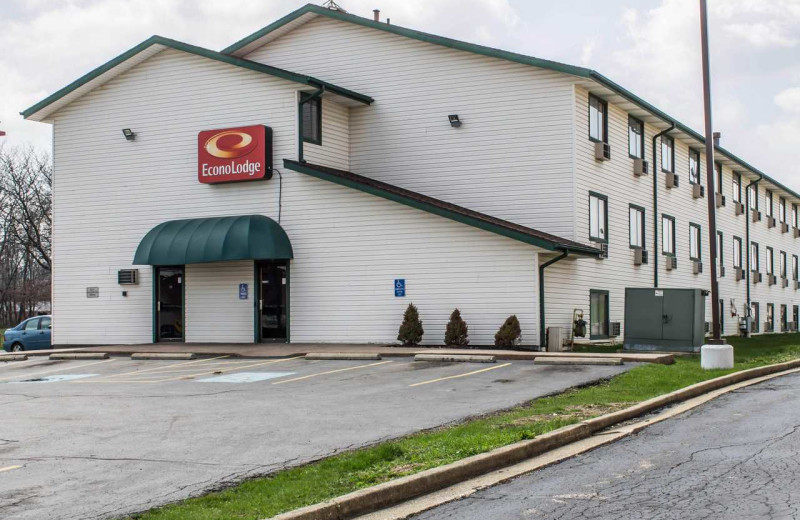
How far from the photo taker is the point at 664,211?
3369cm

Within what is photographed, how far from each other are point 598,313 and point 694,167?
12.4m

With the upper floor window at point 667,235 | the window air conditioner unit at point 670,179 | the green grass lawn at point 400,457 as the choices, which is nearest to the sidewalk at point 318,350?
the green grass lawn at point 400,457

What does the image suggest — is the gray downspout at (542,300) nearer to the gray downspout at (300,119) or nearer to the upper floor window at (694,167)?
the gray downspout at (300,119)

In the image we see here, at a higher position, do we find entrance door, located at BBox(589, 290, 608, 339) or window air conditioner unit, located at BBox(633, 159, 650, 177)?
window air conditioner unit, located at BBox(633, 159, 650, 177)

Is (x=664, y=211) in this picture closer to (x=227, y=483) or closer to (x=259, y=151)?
(x=259, y=151)

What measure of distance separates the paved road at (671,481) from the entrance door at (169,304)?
2007 centimetres

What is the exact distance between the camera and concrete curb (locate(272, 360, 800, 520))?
24.1 ft

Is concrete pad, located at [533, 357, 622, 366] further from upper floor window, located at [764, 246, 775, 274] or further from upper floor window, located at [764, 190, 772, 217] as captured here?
upper floor window, located at [764, 190, 772, 217]

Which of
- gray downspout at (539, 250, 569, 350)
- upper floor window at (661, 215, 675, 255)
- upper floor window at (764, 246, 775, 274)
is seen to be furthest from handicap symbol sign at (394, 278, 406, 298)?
upper floor window at (764, 246, 775, 274)

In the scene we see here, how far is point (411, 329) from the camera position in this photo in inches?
969

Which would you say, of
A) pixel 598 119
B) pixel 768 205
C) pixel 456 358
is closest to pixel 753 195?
pixel 768 205

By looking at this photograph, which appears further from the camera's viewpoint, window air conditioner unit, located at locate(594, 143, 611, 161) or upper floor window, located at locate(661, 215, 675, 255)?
upper floor window, located at locate(661, 215, 675, 255)

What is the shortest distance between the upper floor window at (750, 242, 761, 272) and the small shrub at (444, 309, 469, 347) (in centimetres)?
2665

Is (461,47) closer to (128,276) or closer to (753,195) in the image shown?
(128,276)
